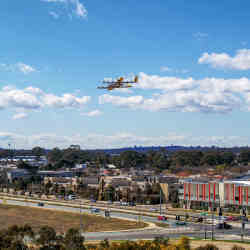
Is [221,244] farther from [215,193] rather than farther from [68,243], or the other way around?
[215,193]

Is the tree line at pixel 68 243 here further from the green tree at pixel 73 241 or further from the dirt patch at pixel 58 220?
the dirt patch at pixel 58 220

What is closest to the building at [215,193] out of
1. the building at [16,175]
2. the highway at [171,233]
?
the highway at [171,233]

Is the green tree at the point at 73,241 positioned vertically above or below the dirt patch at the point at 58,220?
above

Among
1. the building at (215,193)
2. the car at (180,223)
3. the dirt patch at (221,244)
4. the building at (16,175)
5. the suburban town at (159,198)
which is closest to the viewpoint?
the dirt patch at (221,244)

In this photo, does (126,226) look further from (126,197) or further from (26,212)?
(126,197)

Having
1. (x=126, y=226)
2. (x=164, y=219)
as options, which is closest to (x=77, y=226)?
(x=126, y=226)

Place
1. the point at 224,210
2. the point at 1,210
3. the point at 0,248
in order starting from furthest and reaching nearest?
the point at 1,210
the point at 224,210
the point at 0,248

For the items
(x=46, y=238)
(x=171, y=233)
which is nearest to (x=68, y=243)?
(x=46, y=238)

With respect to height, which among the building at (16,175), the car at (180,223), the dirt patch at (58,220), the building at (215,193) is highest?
the building at (16,175)

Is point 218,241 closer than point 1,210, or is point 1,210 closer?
point 218,241

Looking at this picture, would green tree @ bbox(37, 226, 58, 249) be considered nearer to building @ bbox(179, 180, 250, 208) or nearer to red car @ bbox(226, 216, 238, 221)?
red car @ bbox(226, 216, 238, 221)

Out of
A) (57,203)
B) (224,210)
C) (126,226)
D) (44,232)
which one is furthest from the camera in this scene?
(57,203)
